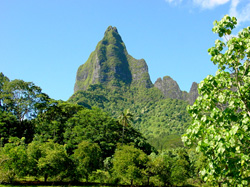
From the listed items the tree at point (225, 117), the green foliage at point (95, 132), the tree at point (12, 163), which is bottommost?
the tree at point (12, 163)

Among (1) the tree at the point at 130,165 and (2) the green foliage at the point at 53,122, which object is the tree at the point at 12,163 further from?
(2) the green foliage at the point at 53,122

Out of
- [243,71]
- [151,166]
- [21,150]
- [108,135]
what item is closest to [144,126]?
[108,135]

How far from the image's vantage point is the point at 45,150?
39531mm

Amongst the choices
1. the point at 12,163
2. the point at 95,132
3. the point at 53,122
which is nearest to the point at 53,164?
the point at 12,163

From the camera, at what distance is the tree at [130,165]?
40.5 m

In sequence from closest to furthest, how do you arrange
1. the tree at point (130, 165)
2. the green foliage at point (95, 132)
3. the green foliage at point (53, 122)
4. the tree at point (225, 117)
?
the tree at point (225, 117) → the tree at point (130, 165) → the green foliage at point (95, 132) → the green foliage at point (53, 122)

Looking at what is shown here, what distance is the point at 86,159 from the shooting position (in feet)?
135

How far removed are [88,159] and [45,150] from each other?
7.70m

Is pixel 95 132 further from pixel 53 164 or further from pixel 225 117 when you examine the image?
pixel 225 117

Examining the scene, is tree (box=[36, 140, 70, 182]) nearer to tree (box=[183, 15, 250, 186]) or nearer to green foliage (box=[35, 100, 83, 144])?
green foliage (box=[35, 100, 83, 144])

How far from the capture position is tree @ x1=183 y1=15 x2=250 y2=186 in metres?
6.87

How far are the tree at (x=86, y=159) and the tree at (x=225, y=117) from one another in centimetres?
3434

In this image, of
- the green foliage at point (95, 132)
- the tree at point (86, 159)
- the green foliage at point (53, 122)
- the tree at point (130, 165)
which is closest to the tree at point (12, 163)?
the tree at point (86, 159)

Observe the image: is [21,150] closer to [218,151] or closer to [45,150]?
[45,150]
